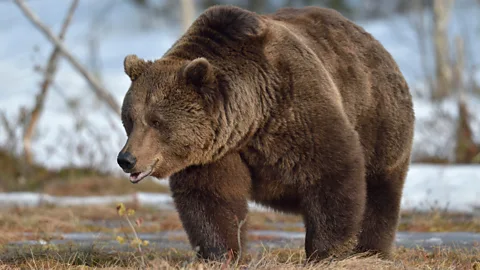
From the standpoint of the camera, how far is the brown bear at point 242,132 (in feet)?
19.4

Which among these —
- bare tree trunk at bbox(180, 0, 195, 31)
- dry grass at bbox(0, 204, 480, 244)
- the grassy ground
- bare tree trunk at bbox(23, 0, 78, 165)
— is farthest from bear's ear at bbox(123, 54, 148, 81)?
bare tree trunk at bbox(180, 0, 195, 31)

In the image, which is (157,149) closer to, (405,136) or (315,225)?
(315,225)

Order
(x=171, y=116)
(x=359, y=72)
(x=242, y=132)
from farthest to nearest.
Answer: (x=359, y=72)
(x=242, y=132)
(x=171, y=116)

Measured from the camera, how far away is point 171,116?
5879 mm

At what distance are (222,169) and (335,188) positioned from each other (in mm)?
843

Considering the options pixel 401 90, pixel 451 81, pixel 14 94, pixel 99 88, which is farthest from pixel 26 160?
pixel 14 94

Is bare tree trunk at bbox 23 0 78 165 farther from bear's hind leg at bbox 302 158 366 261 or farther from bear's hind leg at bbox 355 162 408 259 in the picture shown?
bear's hind leg at bbox 302 158 366 261

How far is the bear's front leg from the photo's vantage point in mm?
6172

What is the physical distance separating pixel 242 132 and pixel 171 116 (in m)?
0.54

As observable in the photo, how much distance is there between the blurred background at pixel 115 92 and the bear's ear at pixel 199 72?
7.45 meters

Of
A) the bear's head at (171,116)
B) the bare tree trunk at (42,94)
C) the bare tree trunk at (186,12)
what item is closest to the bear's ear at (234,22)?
the bear's head at (171,116)

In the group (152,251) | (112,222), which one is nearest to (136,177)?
(152,251)

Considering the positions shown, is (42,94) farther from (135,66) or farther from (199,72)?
(199,72)

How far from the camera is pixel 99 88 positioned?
17.1 meters
